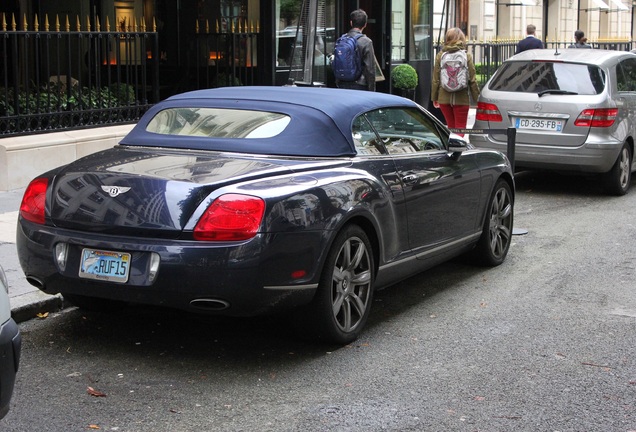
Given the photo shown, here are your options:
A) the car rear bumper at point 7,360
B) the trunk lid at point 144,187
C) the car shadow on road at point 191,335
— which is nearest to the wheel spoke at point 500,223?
the car shadow on road at point 191,335

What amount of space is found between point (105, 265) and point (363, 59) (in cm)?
786

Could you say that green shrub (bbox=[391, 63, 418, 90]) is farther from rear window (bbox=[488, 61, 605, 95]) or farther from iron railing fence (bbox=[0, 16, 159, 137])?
iron railing fence (bbox=[0, 16, 159, 137])

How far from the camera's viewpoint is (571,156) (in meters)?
11.9

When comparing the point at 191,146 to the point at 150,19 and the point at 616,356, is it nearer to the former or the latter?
the point at 616,356

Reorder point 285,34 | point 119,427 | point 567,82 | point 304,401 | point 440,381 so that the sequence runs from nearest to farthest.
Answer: point 119,427
point 304,401
point 440,381
point 567,82
point 285,34

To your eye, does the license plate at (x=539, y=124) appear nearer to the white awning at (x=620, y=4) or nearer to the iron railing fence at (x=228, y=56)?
the iron railing fence at (x=228, y=56)

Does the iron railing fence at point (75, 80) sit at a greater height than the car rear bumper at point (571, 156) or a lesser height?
greater

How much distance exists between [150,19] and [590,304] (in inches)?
426

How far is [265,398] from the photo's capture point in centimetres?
519

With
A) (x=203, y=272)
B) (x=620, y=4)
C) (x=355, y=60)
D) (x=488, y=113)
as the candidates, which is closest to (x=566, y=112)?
(x=488, y=113)

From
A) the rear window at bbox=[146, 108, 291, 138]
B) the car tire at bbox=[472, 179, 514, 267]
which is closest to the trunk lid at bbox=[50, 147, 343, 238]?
the rear window at bbox=[146, 108, 291, 138]

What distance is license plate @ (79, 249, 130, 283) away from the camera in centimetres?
553

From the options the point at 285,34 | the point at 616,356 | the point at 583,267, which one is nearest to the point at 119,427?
the point at 616,356

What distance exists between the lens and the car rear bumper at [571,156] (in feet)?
38.8
